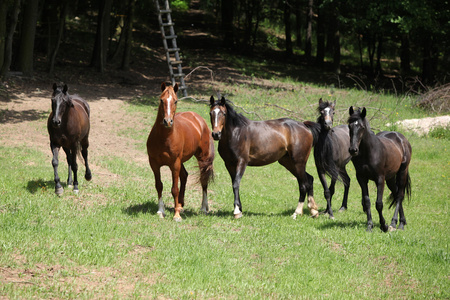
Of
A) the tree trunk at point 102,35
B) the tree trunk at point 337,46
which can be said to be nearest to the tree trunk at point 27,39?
the tree trunk at point 102,35

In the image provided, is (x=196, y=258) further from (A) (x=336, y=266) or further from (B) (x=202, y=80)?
Answer: (B) (x=202, y=80)

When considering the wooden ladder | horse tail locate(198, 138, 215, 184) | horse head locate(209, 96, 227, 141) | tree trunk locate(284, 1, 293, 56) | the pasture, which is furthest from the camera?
tree trunk locate(284, 1, 293, 56)

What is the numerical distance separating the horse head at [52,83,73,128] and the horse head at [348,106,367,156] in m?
5.54

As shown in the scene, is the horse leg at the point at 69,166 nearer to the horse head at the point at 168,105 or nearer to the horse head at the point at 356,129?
the horse head at the point at 168,105

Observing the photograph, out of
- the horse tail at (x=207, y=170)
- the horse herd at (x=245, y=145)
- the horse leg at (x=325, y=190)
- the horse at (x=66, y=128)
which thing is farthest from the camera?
the horse leg at (x=325, y=190)

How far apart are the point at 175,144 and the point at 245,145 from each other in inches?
68.1

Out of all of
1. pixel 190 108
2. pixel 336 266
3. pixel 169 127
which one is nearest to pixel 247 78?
pixel 190 108

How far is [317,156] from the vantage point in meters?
11.1

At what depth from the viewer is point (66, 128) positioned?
10.5 metres

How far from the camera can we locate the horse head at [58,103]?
32.2 ft

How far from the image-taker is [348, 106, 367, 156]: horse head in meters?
8.85

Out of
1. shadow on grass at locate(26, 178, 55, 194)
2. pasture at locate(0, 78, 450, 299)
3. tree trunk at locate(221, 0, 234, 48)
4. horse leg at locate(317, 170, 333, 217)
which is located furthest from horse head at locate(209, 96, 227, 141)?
tree trunk at locate(221, 0, 234, 48)

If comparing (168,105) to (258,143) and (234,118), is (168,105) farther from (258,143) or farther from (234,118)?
(258,143)

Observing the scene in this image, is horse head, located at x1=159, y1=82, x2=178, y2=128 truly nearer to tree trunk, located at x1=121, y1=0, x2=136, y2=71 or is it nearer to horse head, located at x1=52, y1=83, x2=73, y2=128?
horse head, located at x1=52, y1=83, x2=73, y2=128
